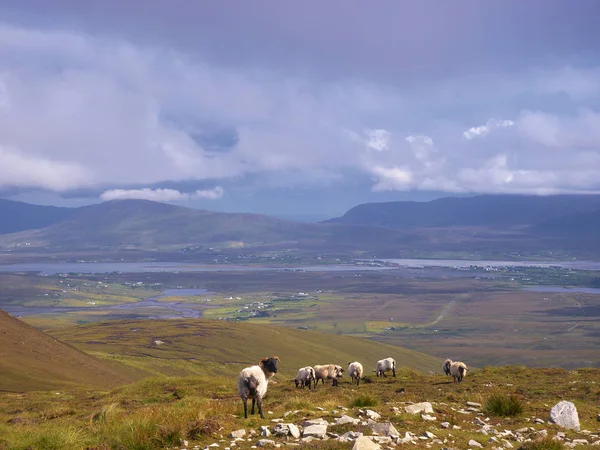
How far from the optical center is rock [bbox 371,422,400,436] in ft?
45.9

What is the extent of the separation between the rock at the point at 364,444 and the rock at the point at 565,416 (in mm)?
7147

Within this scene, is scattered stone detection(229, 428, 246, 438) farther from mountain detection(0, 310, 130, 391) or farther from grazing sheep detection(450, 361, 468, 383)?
mountain detection(0, 310, 130, 391)

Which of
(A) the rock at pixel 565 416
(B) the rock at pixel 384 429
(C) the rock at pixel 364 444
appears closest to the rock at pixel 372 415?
(B) the rock at pixel 384 429

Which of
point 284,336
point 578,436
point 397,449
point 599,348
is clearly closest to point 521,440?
point 578,436

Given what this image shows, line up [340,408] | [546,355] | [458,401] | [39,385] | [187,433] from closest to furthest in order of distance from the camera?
1. [187,433]
2. [340,408]
3. [458,401]
4. [39,385]
5. [546,355]

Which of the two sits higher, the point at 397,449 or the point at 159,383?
the point at 397,449

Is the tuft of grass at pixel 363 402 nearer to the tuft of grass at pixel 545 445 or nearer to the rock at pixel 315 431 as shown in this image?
the rock at pixel 315 431

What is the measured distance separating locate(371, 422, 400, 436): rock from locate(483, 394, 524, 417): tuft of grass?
17.5 feet

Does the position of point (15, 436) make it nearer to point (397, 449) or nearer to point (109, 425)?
point (109, 425)

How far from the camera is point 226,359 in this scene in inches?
4486

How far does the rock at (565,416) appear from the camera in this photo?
16.3 meters

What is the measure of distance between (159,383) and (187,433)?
88.4ft

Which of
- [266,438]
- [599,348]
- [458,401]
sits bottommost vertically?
[599,348]

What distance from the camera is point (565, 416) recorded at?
1661 centimetres
